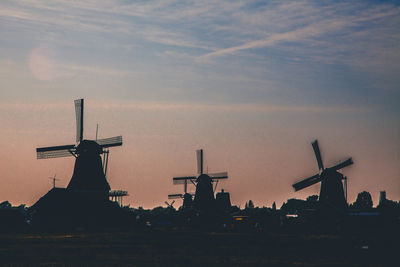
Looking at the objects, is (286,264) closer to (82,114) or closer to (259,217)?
(82,114)

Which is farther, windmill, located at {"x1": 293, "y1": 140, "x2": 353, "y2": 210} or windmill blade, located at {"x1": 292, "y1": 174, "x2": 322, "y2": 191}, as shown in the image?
windmill blade, located at {"x1": 292, "y1": 174, "x2": 322, "y2": 191}

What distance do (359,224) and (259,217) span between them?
3103 cm

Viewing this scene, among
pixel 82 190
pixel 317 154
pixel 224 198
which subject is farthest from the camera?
pixel 224 198

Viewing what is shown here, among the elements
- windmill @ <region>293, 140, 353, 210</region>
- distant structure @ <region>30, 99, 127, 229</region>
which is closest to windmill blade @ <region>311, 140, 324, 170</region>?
windmill @ <region>293, 140, 353, 210</region>

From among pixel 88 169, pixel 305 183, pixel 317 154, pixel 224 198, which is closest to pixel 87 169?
pixel 88 169

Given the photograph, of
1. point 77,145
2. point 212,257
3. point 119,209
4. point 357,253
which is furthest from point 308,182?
point 212,257

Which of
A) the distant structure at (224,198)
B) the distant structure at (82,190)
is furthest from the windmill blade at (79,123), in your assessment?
the distant structure at (224,198)

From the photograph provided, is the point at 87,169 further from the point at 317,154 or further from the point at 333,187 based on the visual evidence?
the point at 317,154

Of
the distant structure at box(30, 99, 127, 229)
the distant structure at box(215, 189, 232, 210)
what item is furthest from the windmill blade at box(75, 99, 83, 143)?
the distant structure at box(215, 189, 232, 210)

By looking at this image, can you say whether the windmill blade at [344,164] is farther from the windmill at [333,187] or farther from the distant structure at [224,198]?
the distant structure at [224,198]

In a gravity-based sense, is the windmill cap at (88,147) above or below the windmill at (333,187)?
above

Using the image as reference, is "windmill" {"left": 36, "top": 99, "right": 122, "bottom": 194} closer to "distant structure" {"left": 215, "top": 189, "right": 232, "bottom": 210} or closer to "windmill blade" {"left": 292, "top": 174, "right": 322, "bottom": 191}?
"windmill blade" {"left": 292, "top": 174, "right": 322, "bottom": 191}

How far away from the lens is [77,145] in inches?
2938

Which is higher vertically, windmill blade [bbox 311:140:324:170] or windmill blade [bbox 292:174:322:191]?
windmill blade [bbox 311:140:324:170]
